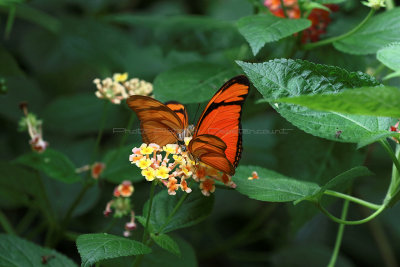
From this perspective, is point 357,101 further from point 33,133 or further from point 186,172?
point 33,133

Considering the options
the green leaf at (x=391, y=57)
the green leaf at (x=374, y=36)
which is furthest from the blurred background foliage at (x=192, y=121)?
the green leaf at (x=391, y=57)

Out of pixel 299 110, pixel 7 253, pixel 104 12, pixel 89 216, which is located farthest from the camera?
pixel 104 12

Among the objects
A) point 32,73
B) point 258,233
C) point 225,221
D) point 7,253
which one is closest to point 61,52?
point 32,73

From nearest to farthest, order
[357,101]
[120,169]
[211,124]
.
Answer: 1. [357,101]
2. [211,124]
3. [120,169]

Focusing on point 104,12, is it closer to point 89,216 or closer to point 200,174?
point 89,216

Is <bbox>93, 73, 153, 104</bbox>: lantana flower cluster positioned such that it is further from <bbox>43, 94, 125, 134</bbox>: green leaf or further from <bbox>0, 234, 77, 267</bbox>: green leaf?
<bbox>43, 94, 125, 134</bbox>: green leaf

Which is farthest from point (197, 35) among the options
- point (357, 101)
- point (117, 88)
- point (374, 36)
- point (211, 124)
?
point (357, 101)

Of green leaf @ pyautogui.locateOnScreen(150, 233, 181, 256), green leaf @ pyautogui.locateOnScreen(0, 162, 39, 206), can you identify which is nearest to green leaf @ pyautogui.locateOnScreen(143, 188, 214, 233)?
green leaf @ pyautogui.locateOnScreen(150, 233, 181, 256)
